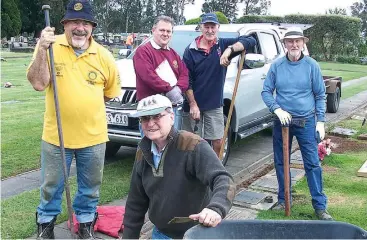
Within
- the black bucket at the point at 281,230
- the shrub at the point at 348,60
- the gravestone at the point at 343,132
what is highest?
the black bucket at the point at 281,230

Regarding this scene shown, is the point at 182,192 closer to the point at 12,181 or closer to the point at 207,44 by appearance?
the point at 207,44

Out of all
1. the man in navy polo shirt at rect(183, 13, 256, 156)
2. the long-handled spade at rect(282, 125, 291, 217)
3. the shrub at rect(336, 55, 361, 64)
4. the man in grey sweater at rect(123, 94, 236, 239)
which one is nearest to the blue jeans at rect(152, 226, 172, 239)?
the man in grey sweater at rect(123, 94, 236, 239)

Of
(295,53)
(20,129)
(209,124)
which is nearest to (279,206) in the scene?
(209,124)

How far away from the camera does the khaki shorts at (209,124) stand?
18.4 feet

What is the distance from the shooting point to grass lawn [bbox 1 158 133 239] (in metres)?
→ 4.41

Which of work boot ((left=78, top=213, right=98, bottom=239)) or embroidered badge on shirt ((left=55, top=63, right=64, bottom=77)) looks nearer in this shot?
embroidered badge on shirt ((left=55, top=63, right=64, bottom=77))

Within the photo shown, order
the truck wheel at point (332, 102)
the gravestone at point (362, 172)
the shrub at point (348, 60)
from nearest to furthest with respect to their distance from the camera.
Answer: the gravestone at point (362, 172)
the truck wheel at point (332, 102)
the shrub at point (348, 60)

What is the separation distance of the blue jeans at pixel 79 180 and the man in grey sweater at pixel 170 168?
4.17 feet

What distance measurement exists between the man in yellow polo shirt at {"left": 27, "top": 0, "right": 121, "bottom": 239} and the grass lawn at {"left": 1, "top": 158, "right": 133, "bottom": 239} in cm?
37

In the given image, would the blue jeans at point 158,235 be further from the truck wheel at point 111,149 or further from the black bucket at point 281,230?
the truck wheel at point 111,149

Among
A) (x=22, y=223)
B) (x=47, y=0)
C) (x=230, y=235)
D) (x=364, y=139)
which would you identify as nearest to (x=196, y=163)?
(x=230, y=235)

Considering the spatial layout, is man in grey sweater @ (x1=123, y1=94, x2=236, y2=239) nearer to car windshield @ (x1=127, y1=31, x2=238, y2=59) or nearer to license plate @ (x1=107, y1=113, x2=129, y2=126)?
license plate @ (x1=107, y1=113, x2=129, y2=126)

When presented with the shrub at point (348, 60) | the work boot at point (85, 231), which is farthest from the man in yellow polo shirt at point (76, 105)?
the shrub at point (348, 60)

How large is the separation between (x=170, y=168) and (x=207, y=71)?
109 inches
